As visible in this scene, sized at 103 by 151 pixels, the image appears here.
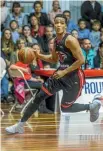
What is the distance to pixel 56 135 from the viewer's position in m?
7.07

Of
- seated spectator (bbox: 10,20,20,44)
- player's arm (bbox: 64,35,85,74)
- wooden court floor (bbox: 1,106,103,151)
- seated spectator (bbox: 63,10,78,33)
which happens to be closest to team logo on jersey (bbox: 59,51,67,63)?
player's arm (bbox: 64,35,85,74)

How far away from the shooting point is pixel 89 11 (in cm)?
1256

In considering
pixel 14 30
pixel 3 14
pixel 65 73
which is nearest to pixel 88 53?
A: pixel 14 30

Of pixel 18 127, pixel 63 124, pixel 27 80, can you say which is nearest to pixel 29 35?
pixel 27 80

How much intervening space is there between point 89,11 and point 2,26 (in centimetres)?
212

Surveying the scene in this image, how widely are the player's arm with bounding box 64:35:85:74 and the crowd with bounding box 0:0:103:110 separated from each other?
3820mm

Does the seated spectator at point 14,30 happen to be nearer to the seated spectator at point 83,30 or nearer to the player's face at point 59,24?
the seated spectator at point 83,30

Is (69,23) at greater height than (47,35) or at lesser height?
greater

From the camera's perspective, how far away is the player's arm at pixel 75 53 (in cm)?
658

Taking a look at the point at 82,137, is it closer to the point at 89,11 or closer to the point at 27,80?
the point at 27,80

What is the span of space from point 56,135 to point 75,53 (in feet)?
3.93

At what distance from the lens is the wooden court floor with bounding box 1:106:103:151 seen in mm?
6191

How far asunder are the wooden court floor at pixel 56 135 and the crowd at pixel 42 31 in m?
2.07

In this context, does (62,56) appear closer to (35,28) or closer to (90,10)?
(35,28)
